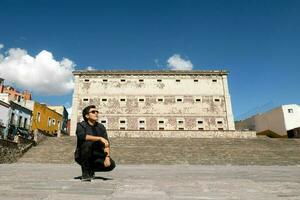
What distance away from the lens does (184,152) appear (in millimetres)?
19469

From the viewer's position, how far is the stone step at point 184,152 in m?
17.5

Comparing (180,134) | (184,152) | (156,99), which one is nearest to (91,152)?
(184,152)

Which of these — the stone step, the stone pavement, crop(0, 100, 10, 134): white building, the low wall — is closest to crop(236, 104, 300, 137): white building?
the low wall

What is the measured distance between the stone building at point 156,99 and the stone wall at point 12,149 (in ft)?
45.6

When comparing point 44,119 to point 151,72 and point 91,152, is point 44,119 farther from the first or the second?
point 91,152

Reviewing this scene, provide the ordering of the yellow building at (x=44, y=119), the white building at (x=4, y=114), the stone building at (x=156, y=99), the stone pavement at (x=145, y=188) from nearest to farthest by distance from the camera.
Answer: the stone pavement at (x=145, y=188)
the white building at (x=4, y=114)
the stone building at (x=156, y=99)
the yellow building at (x=44, y=119)

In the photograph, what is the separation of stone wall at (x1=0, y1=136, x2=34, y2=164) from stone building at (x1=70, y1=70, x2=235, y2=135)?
1389 centimetres

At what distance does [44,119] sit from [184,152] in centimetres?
2824

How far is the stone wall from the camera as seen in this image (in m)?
17.6

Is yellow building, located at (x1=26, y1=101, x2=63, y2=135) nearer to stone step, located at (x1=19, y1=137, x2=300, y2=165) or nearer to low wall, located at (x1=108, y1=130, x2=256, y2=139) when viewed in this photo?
low wall, located at (x1=108, y1=130, x2=256, y2=139)

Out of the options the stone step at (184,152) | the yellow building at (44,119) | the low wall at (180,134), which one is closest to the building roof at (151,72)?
the yellow building at (44,119)

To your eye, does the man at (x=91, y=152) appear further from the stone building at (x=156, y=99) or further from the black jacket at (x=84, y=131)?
the stone building at (x=156, y=99)

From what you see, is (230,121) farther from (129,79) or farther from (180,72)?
(129,79)

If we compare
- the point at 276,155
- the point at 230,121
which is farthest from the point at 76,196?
the point at 230,121
